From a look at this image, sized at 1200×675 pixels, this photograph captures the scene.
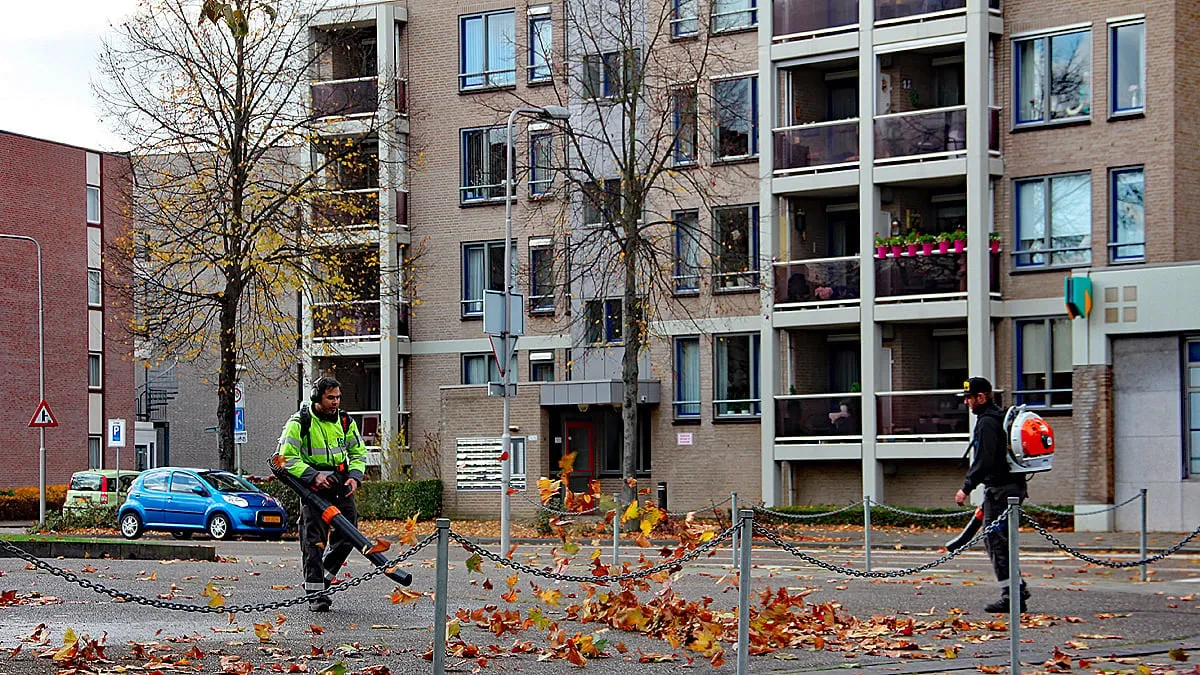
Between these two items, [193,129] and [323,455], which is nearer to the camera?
[323,455]

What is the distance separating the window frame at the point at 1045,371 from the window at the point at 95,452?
40.3m

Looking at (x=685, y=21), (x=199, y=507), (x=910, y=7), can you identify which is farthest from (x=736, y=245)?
(x=199, y=507)

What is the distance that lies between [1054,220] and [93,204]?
41.8m

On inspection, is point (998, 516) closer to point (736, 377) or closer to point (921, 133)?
point (921, 133)

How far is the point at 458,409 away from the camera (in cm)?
4606

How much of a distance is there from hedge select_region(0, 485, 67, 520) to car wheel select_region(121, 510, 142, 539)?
15.9 metres

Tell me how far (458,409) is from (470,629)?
32134mm

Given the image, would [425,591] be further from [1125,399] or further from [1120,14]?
[1120,14]

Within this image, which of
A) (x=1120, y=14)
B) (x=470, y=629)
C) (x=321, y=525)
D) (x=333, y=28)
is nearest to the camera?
(x=470, y=629)

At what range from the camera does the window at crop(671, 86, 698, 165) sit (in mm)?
38156

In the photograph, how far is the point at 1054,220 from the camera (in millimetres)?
38281

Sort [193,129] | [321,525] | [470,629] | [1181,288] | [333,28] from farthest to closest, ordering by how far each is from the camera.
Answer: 1. [333,28]
2. [193,129]
3. [1181,288]
4. [321,525]
5. [470,629]

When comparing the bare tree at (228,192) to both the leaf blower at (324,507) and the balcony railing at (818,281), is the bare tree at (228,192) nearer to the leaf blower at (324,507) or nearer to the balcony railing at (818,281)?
the balcony railing at (818,281)

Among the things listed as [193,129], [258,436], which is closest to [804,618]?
[193,129]
